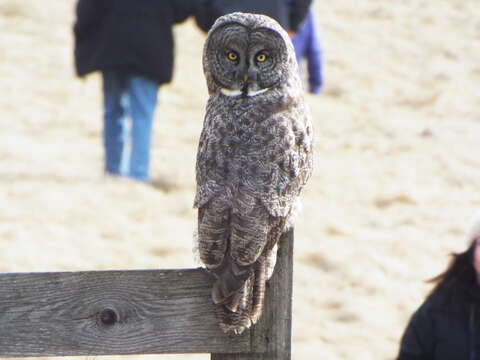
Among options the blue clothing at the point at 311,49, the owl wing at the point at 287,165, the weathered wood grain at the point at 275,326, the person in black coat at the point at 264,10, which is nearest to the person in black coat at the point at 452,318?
the owl wing at the point at 287,165

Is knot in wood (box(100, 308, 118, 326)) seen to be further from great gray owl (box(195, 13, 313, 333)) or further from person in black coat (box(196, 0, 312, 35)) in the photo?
person in black coat (box(196, 0, 312, 35))

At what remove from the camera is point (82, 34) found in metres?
6.46

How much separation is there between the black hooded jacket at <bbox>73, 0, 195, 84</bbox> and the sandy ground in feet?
1.62

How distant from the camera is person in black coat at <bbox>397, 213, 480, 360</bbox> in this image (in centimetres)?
346

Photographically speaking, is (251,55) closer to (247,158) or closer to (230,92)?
(230,92)

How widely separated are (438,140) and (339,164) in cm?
106

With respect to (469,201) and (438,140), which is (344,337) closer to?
(469,201)

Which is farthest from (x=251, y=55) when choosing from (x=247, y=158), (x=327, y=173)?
(x=327, y=173)

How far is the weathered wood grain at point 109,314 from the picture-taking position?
1.98 m

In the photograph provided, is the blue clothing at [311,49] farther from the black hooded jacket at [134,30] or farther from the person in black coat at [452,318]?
the person in black coat at [452,318]

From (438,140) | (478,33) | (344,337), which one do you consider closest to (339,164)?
(438,140)

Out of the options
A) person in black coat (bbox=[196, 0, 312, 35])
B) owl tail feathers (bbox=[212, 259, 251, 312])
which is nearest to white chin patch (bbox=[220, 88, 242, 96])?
owl tail feathers (bbox=[212, 259, 251, 312])

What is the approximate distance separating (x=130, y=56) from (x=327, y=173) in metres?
1.96

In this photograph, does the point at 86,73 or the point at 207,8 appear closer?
the point at 207,8
